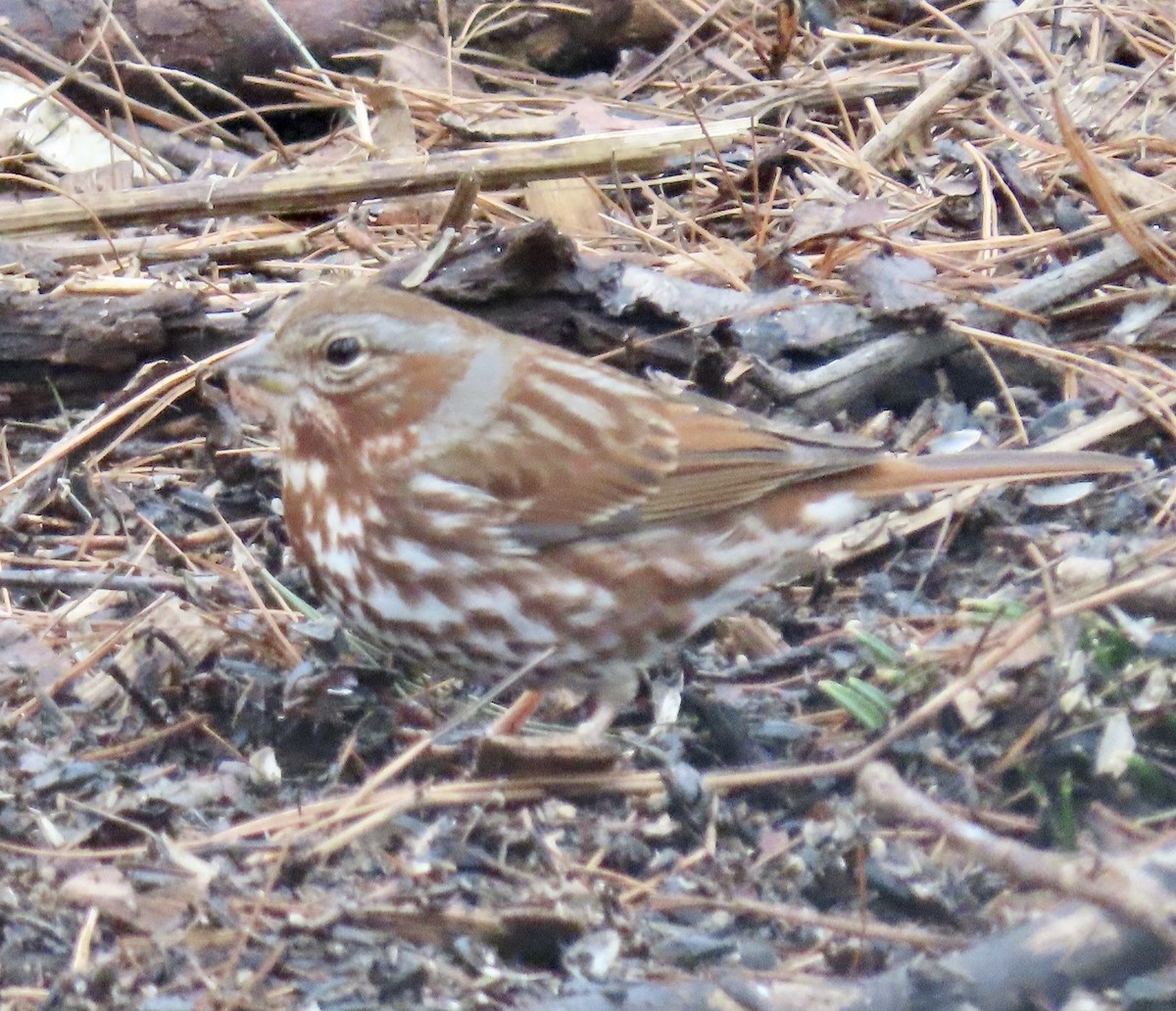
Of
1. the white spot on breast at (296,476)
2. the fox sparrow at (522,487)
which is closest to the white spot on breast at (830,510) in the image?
the fox sparrow at (522,487)

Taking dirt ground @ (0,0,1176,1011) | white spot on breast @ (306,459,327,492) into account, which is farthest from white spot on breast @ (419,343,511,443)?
dirt ground @ (0,0,1176,1011)

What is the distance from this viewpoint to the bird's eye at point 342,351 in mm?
3627

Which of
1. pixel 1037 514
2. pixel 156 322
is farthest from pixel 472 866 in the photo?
pixel 156 322

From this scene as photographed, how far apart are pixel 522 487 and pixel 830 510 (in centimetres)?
74

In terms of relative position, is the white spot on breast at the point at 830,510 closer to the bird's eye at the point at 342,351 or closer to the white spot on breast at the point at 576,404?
the white spot on breast at the point at 576,404

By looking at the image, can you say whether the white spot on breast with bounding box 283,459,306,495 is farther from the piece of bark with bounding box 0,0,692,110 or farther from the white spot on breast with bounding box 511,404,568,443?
the piece of bark with bounding box 0,0,692,110

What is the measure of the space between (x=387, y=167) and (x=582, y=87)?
4.75 ft

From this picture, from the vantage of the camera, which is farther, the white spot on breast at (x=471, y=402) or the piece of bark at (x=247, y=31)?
Result: the piece of bark at (x=247, y=31)

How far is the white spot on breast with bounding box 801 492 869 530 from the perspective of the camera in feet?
12.6

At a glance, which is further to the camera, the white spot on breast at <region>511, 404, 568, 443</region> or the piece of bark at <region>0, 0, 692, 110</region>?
the piece of bark at <region>0, 0, 692, 110</region>

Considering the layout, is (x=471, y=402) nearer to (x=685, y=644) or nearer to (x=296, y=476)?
(x=296, y=476)

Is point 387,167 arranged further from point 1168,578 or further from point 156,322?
point 1168,578

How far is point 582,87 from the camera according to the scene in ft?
20.0

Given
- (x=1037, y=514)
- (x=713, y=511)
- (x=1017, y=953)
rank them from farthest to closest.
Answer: (x=1037, y=514) → (x=713, y=511) → (x=1017, y=953)
